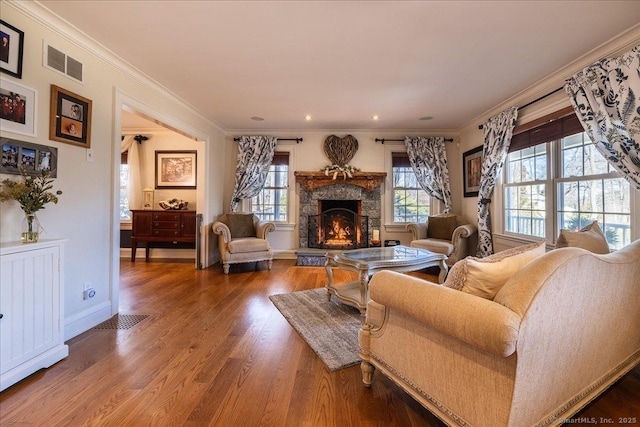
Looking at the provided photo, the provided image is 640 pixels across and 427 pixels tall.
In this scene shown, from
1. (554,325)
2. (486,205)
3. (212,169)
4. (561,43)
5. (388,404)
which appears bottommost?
(388,404)

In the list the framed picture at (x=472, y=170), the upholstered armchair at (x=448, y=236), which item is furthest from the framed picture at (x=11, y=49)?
the framed picture at (x=472, y=170)

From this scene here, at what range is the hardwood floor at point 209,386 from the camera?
4.69 feet

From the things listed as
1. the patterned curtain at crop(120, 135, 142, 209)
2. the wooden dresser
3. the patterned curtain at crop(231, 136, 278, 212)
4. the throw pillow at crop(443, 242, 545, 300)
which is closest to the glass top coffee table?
the throw pillow at crop(443, 242, 545, 300)

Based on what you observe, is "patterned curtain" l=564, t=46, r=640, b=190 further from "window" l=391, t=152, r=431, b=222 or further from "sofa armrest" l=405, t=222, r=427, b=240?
"window" l=391, t=152, r=431, b=222

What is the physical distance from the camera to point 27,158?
6.53ft

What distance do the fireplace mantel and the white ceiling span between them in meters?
1.62

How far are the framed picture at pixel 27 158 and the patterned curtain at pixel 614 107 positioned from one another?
443cm

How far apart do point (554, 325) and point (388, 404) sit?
907 millimetres

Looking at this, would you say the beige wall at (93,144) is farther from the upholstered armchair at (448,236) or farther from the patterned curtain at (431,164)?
the upholstered armchair at (448,236)

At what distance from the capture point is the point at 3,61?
6.03 ft

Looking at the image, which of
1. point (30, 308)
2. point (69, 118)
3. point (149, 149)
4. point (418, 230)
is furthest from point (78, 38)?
point (418, 230)

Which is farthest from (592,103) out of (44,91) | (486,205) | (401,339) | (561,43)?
(44,91)

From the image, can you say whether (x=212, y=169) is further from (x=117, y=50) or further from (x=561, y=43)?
(x=561, y=43)

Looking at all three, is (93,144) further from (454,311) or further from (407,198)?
(407,198)
